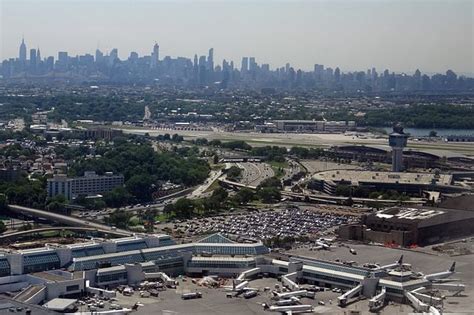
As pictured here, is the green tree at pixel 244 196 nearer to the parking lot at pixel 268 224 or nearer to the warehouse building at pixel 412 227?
the parking lot at pixel 268 224

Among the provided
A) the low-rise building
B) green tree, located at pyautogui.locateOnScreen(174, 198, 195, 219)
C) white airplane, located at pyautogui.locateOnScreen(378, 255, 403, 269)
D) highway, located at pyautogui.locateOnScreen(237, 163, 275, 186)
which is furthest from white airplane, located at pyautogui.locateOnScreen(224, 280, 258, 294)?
highway, located at pyautogui.locateOnScreen(237, 163, 275, 186)

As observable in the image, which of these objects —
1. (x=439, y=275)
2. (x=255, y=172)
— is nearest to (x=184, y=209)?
(x=439, y=275)

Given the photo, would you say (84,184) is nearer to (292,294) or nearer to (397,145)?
(397,145)

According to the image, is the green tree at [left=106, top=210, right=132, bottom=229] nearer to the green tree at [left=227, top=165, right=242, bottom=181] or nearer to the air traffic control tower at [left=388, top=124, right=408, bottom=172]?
the green tree at [left=227, top=165, right=242, bottom=181]

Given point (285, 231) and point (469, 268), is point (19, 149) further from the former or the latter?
point (469, 268)

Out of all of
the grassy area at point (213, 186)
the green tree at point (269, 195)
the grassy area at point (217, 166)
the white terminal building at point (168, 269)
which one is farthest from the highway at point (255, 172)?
the white terminal building at point (168, 269)

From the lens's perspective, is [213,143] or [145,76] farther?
[145,76]

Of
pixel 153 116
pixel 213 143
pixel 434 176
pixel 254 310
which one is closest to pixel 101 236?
→ pixel 254 310
